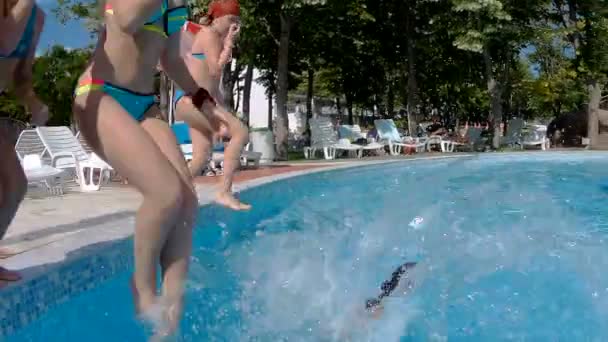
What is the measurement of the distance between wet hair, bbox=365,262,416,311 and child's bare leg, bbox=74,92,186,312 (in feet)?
3.72

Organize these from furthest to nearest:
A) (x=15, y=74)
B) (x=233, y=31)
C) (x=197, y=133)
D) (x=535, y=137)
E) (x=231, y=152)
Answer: (x=535, y=137) < (x=231, y=152) < (x=197, y=133) < (x=233, y=31) < (x=15, y=74)

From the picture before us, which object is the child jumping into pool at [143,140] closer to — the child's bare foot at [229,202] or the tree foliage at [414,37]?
the child's bare foot at [229,202]

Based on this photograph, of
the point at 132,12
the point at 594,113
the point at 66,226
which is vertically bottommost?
the point at 66,226

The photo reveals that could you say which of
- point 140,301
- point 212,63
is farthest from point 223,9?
point 140,301

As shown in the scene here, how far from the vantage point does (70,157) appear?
855 centimetres

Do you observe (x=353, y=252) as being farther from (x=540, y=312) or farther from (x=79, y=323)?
(x=79, y=323)

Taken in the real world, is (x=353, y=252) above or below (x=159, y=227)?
below

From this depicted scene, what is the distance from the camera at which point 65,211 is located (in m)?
5.70

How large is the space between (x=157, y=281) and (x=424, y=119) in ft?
129

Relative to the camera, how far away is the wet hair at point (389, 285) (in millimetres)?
3144

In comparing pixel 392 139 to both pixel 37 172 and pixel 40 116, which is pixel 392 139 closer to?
pixel 37 172

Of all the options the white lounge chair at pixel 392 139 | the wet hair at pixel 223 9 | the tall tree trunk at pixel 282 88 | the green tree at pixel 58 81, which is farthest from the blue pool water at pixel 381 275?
the green tree at pixel 58 81

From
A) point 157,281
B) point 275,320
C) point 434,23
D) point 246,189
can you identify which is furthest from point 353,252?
point 434,23

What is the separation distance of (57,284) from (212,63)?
7.65ft
